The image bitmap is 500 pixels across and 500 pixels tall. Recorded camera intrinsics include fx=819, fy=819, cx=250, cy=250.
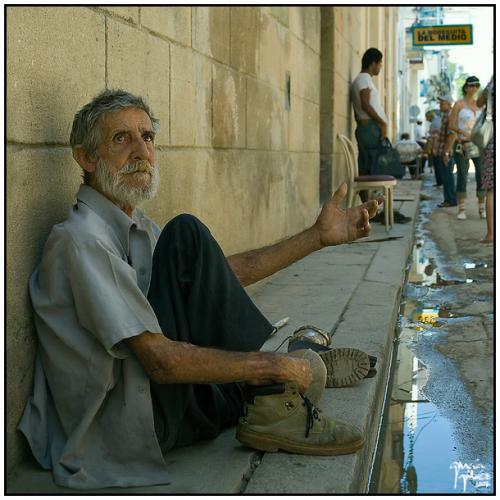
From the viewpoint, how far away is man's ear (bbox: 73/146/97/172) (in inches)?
106

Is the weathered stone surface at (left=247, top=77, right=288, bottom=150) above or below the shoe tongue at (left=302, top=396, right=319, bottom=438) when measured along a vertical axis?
above

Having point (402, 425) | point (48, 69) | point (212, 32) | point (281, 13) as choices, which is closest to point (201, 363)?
point (48, 69)

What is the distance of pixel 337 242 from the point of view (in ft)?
10.1

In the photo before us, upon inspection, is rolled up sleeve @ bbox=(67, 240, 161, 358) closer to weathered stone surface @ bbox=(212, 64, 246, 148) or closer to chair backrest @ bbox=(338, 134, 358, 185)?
weathered stone surface @ bbox=(212, 64, 246, 148)

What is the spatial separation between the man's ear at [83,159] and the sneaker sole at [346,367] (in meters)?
1.26

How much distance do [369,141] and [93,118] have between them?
27.4ft

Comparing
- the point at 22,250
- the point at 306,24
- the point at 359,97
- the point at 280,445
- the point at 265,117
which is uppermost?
the point at 306,24

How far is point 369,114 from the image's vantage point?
10.7m

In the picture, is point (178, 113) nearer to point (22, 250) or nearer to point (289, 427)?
point (22, 250)

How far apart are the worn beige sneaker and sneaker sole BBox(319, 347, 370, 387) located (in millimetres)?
689

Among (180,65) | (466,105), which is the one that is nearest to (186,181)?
(180,65)

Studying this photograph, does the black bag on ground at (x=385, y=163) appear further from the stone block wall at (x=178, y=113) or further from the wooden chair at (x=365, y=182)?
the stone block wall at (x=178, y=113)

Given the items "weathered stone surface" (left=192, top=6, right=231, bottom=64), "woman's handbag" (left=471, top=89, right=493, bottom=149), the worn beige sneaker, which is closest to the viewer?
the worn beige sneaker

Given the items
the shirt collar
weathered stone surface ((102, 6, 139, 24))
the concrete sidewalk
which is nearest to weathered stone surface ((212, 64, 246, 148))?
the concrete sidewalk
